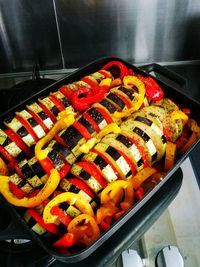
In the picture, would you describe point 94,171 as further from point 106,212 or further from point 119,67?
point 119,67

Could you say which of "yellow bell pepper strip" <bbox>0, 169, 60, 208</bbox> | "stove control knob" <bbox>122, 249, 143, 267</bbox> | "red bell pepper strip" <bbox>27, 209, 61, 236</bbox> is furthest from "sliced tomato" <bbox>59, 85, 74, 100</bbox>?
"stove control knob" <bbox>122, 249, 143, 267</bbox>

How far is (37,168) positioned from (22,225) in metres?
0.17

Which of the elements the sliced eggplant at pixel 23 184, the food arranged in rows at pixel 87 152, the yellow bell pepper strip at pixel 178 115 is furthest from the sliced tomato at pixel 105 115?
the sliced eggplant at pixel 23 184

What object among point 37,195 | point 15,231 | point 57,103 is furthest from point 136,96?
point 15,231

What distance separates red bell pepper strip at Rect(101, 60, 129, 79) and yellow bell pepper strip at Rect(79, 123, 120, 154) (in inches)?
11.5

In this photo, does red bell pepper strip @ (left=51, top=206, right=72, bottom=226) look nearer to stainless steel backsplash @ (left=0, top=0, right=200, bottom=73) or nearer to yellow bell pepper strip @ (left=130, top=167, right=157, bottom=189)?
yellow bell pepper strip @ (left=130, top=167, right=157, bottom=189)

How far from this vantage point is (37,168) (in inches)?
35.3

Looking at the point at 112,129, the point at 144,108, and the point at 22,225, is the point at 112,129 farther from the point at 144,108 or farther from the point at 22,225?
the point at 22,225

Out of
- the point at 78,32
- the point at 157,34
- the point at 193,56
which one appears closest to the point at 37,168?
the point at 78,32

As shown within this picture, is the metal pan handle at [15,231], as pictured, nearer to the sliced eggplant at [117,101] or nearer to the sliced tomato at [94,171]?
the sliced tomato at [94,171]

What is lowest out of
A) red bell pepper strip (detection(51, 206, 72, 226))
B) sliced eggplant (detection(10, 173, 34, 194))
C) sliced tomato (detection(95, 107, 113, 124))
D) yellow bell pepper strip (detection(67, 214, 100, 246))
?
yellow bell pepper strip (detection(67, 214, 100, 246))

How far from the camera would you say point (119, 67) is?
47.8 inches

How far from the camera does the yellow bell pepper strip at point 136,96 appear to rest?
1.04 m

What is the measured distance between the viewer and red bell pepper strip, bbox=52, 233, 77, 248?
0.78 meters
